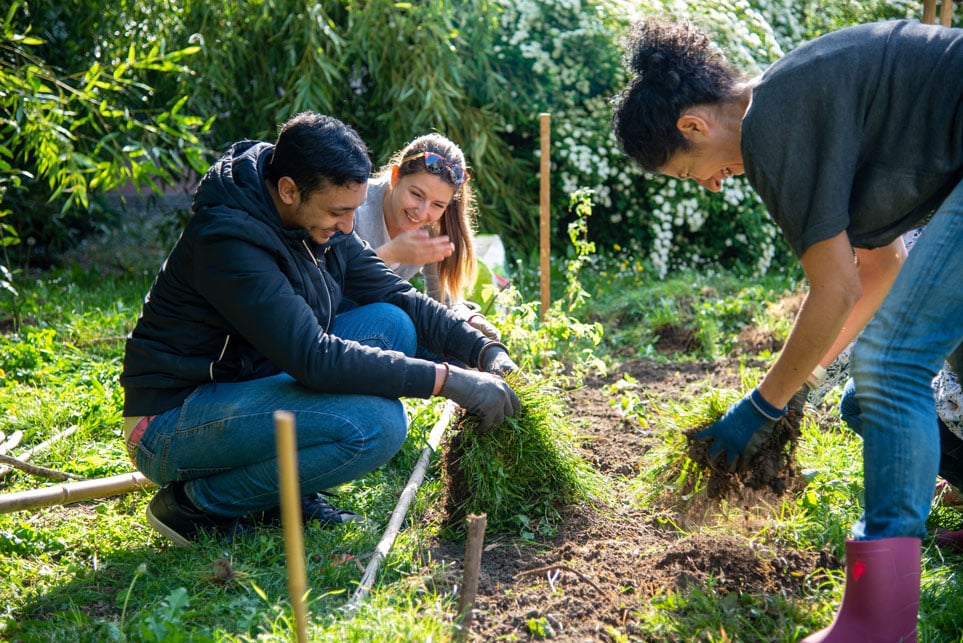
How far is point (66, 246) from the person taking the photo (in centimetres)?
726

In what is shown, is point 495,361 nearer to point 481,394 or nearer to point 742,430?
point 481,394

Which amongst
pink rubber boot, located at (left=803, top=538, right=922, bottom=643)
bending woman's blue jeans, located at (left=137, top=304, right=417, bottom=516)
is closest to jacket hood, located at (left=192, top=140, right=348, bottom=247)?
bending woman's blue jeans, located at (left=137, top=304, right=417, bottom=516)

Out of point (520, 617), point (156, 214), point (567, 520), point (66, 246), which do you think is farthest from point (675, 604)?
point (156, 214)

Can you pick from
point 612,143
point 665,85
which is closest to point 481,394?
point 665,85

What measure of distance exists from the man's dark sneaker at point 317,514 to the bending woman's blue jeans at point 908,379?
151 cm

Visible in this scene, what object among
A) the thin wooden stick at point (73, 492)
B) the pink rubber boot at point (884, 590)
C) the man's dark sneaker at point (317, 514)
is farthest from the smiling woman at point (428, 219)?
the pink rubber boot at point (884, 590)

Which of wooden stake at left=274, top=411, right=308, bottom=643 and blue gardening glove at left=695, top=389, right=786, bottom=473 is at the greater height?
wooden stake at left=274, top=411, right=308, bottom=643

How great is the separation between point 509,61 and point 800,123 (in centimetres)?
535

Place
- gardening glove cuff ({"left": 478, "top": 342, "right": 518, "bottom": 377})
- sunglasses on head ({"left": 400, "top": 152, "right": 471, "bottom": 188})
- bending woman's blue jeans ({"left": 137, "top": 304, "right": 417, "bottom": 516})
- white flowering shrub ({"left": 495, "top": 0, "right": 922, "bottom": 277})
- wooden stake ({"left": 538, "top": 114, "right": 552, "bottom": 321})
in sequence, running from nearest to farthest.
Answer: bending woman's blue jeans ({"left": 137, "top": 304, "right": 417, "bottom": 516}) < gardening glove cuff ({"left": 478, "top": 342, "right": 518, "bottom": 377}) < sunglasses on head ({"left": 400, "top": 152, "right": 471, "bottom": 188}) < wooden stake ({"left": 538, "top": 114, "right": 552, "bottom": 321}) < white flowering shrub ({"left": 495, "top": 0, "right": 922, "bottom": 277})

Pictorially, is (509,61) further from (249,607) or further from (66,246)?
(249,607)

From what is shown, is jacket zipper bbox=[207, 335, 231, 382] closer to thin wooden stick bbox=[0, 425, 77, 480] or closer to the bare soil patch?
the bare soil patch

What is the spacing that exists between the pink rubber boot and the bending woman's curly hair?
1.00 metres

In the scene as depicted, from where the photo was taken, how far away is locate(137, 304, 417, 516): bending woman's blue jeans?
8.09 feet

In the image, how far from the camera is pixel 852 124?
74.6 inches
